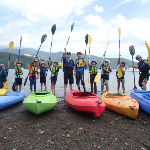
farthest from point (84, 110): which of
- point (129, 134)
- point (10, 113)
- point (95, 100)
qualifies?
point (10, 113)

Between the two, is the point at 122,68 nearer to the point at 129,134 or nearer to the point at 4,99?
the point at 129,134

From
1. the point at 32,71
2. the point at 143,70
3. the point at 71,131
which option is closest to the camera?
the point at 71,131

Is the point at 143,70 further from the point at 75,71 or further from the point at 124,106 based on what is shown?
the point at 75,71

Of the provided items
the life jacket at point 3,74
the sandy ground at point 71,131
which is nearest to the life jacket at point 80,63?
the sandy ground at point 71,131

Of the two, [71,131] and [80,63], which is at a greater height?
[80,63]

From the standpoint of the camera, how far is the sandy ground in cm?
285

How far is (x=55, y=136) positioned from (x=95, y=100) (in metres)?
1.62

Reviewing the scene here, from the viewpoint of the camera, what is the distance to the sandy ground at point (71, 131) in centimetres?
285

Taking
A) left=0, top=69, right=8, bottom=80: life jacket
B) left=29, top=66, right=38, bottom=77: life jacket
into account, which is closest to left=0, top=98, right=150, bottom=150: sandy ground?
left=29, top=66, right=38, bottom=77: life jacket

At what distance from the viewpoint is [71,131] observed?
3393 mm

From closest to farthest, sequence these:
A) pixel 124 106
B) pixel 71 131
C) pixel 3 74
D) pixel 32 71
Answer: pixel 71 131 < pixel 124 106 < pixel 32 71 < pixel 3 74

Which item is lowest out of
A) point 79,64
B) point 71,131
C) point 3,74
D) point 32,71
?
point 71,131

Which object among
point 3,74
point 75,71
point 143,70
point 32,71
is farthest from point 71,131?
point 3,74

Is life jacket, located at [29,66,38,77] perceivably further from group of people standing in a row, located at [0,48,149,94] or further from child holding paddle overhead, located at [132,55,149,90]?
child holding paddle overhead, located at [132,55,149,90]
